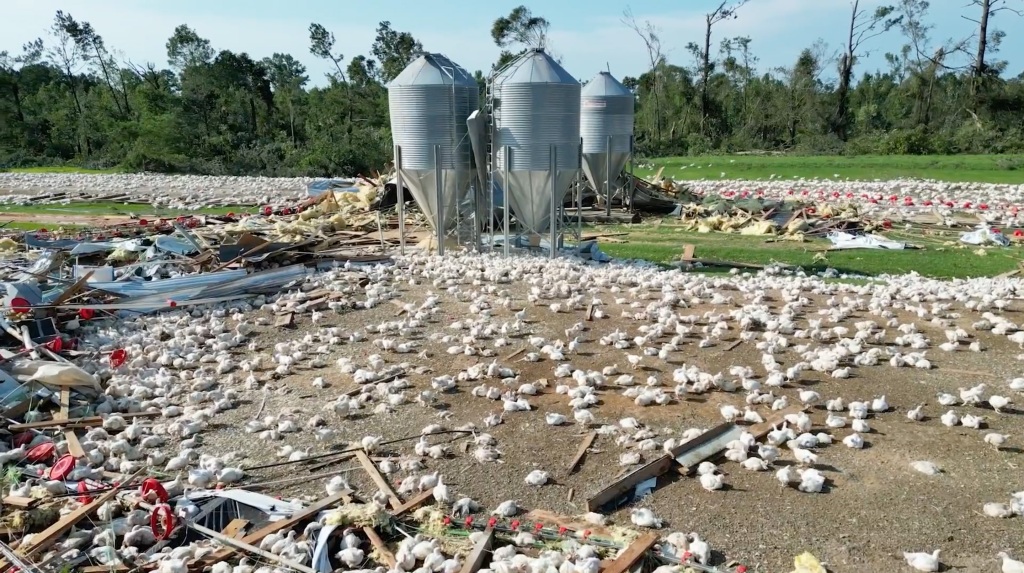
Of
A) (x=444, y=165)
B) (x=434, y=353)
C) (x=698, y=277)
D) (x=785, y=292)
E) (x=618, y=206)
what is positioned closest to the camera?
(x=434, y=353)

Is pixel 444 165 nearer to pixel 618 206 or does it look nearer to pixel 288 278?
pixel 288 278

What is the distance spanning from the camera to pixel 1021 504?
520 centimetres

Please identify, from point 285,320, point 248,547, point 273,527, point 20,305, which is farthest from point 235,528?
point 20,305

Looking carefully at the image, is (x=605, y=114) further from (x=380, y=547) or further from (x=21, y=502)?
(x=21, y=502)

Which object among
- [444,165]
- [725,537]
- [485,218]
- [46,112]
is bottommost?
[725,537]

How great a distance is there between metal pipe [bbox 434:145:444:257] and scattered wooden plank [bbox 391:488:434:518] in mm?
9169

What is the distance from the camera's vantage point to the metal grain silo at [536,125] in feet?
44.9

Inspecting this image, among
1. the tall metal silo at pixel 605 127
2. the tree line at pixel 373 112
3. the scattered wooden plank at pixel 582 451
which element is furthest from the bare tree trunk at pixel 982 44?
the scattered wooden plank at pixel 582 451

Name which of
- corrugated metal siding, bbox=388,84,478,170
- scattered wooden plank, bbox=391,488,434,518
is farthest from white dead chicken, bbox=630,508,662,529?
corrugated metal siding, bbox=388,84,478,170

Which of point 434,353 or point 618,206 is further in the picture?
point 618,206

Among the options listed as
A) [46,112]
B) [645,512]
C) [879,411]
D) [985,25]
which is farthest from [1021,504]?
[46,112]

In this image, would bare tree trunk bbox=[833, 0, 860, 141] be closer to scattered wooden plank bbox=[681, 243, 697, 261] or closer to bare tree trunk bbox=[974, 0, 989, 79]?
bare tree trunk bbox=[974, 0, 989, 79]

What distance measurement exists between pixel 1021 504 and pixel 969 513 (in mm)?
352

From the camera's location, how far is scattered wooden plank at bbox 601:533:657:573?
15.1ft
